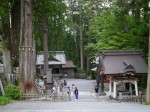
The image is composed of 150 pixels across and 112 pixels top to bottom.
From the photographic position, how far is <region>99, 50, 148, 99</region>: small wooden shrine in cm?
3109

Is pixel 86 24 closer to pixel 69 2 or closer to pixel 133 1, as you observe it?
pixel 69 2

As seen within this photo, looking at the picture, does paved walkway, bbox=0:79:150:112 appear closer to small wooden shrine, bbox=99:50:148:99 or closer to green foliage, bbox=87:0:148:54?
small wooden shrine, bbox=99:50:148:99

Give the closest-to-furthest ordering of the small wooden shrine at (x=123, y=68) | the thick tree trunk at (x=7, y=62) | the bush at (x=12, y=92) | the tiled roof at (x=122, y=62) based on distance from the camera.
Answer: the bush at (x=12, y=92) < the thick tree trunk at (x=7, y=62) < the small wooden shrine at (x=123, y=68) < the tiled roof at (x=122, y=62)

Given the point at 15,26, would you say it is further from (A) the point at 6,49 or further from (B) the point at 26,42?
(B) the point at 26,42

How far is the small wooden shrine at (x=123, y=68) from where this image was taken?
3109 cm

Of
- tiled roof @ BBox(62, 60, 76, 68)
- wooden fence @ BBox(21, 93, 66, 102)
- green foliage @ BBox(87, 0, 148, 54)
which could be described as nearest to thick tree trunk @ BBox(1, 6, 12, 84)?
wooden fence @ BBox(21, 93, 66, 102)

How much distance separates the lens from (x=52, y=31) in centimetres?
4131

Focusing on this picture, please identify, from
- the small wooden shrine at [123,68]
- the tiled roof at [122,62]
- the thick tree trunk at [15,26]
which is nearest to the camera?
the thick tree trunk at [15,26]

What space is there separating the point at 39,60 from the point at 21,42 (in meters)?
42.5

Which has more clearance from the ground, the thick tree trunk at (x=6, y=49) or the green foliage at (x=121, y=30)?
the green foliage at (x=121, y=30)

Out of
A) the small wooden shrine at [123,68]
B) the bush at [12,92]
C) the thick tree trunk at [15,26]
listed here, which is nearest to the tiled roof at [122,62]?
the small wooden shrine at [123,68]

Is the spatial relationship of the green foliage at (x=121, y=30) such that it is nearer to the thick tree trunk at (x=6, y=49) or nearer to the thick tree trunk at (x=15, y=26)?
the thick tree trunk at (x=15, y=26)

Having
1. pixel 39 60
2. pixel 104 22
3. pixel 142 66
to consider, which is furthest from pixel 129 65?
pixel 39 60

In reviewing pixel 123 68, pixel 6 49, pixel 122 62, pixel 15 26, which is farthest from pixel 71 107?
pixel 122 62
